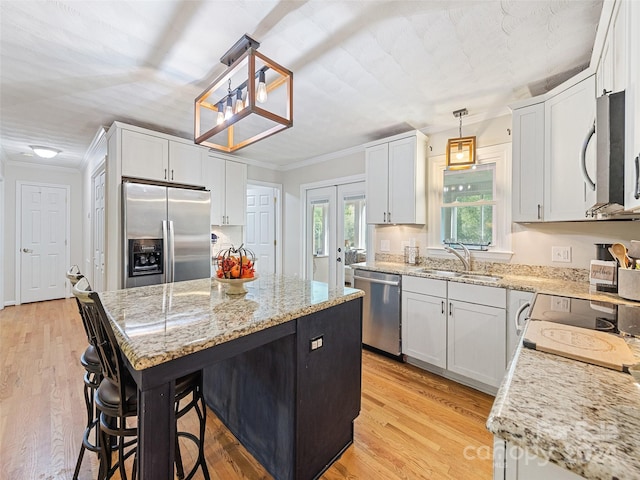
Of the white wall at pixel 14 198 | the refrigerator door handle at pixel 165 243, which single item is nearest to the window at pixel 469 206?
the refrigerator door handle at pixel 165 243

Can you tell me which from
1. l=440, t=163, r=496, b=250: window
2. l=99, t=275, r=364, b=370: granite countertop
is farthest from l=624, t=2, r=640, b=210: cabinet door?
l=440, t=163, r=496, b=250: window

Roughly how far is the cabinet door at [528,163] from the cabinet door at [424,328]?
101cm

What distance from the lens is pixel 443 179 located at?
3.18m

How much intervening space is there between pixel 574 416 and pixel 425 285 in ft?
6.94

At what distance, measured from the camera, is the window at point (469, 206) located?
9.50 ft

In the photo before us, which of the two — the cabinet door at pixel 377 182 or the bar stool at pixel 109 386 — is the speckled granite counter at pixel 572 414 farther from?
the cabinet door at pixel 377 182

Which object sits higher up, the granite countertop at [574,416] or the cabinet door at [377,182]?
the cabinet door at [377,182]

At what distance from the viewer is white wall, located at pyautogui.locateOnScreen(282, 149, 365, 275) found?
4234 mm

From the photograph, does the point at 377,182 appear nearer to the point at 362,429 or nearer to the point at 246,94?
the point at 246,94

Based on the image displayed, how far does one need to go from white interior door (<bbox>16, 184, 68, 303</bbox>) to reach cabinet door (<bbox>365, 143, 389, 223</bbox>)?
584 cm

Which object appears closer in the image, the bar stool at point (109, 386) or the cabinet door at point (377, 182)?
the bar stool at point (109, 386)

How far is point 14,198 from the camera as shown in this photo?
492 cm

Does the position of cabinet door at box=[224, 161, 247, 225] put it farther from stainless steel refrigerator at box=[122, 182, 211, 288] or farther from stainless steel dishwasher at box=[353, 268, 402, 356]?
stainless steel dishwasher at box=[353, 268, 402, 356]

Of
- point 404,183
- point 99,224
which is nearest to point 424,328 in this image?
point 404,183
